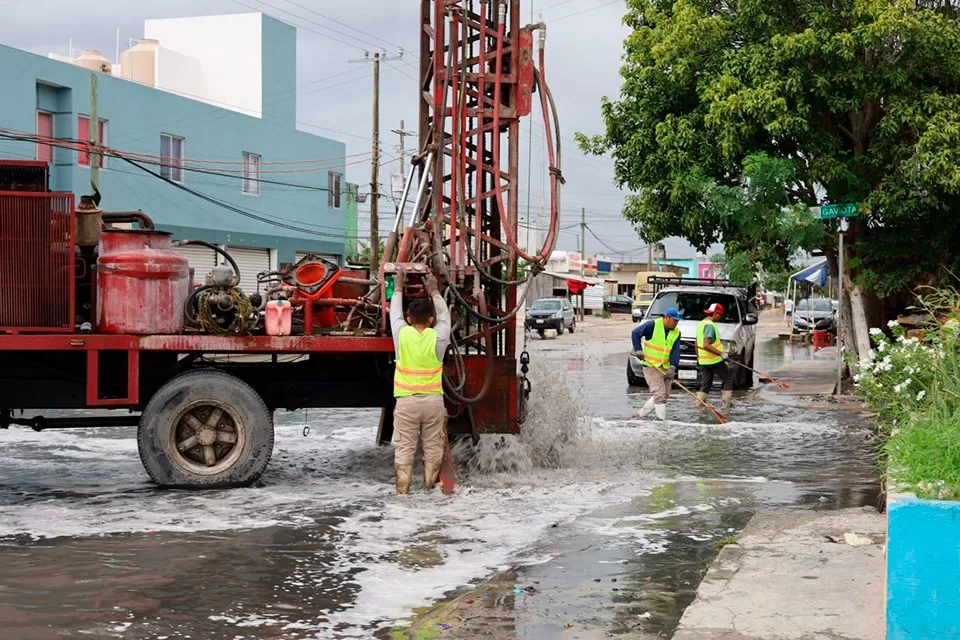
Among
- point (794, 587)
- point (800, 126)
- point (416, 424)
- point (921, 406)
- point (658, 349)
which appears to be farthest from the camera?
point (800, 126)

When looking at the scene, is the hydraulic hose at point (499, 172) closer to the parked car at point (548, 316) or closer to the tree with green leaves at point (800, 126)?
the tree with green leaves at point (800, 126)

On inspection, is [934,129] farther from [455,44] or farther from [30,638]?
[30,638]

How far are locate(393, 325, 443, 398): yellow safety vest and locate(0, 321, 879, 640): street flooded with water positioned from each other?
85cm

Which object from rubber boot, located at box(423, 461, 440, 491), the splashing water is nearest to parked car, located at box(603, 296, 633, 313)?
the splashing water

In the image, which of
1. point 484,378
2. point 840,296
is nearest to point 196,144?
point 840,296

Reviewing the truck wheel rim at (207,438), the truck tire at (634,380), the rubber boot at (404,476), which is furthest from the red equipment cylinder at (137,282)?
the truck tire at (634,380)

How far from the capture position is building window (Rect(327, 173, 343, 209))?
36125mm

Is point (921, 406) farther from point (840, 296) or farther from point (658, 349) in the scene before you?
point (840, 296)

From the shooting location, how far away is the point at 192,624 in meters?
5.55

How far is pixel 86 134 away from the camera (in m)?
26.3

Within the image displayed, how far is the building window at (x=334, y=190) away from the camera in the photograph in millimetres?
36125

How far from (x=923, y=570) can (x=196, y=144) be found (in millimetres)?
27443

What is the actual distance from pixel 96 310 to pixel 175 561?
2.96 m

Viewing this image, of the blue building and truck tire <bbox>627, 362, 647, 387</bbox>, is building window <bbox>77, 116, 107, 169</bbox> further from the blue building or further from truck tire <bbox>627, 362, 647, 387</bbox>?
truck tire <bbox>627, 362, 647, 387</bbox>
